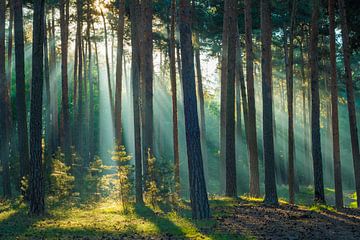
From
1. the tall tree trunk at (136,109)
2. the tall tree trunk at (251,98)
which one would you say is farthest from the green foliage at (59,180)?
the tall tree trunk at (251,98)

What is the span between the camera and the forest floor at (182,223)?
458 inches

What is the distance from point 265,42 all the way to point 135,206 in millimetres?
7706

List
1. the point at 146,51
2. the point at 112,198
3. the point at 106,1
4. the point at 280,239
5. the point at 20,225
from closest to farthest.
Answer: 1. the point at 280,239
2. the point at 20,225
3. the point at 146,51
4. the point at 112,198
5. the point at 106,1

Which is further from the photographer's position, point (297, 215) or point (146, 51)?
point (146, 51)

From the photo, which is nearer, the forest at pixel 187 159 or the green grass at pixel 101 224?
the green grass at pixel 101 224

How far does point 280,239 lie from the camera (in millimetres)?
11070

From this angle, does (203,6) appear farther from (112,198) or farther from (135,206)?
(135,206)

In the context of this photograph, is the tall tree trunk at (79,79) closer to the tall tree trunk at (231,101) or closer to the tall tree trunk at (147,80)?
the tall tree trunk at (147,80)

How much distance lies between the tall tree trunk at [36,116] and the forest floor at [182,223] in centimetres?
85

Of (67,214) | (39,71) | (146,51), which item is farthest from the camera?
(146,51)

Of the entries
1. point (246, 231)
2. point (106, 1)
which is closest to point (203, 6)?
point (106, 1)

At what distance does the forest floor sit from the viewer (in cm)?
1162

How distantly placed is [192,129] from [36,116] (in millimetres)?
4718

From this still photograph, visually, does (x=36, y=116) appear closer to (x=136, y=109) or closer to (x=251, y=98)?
(x=136, y=109)
